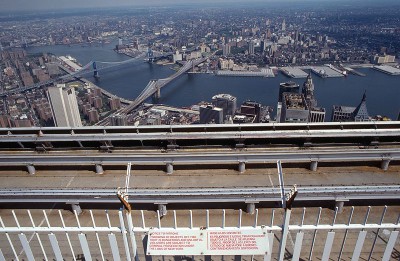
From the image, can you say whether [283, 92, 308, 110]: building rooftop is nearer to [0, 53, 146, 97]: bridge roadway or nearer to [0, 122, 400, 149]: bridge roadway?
[0, 122, 400, 149]: bridge roadway

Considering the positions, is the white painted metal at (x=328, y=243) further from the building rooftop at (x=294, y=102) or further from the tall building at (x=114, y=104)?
the tall building at (x=114, y=104)

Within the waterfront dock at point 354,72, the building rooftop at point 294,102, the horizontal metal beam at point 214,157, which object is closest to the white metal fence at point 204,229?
the horizontal metal beam at point 214,157

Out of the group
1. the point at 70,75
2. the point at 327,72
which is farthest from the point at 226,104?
the point at 70,75

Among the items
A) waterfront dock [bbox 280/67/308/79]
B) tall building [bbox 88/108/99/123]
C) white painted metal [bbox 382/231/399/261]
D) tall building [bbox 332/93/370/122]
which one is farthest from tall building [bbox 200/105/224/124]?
waterfront dock [bbox 280/67/308/79]

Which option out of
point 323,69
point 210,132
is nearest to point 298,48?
point 323,69

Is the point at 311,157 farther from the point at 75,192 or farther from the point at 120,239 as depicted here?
the point at 75,192
